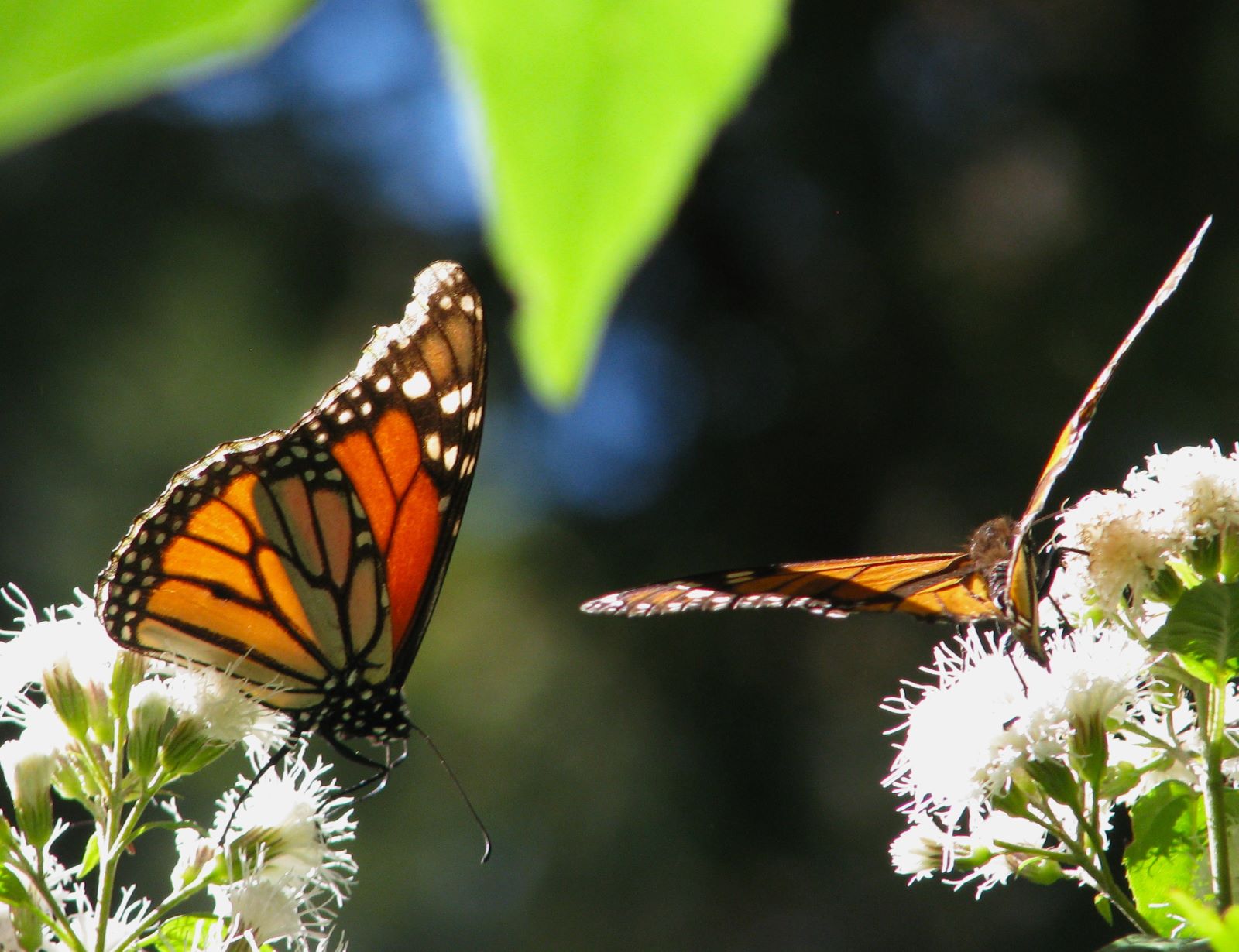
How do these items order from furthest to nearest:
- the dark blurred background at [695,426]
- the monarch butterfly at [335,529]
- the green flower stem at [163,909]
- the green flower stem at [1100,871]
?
the dark blurred background at [695,426] → the monarch butterfly at [335,529] → the green flower stem at [163,909] → the green flower stem at [1100,871]

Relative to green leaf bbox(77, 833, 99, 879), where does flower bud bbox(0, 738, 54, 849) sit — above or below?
above

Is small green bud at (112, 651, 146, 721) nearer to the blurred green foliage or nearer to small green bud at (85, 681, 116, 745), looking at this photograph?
small green bud at (85, 681, 116, 745)

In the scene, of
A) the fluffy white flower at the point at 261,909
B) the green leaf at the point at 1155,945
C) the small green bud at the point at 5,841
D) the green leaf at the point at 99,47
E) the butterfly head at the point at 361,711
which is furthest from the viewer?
the butterfly head at the point at 361,711

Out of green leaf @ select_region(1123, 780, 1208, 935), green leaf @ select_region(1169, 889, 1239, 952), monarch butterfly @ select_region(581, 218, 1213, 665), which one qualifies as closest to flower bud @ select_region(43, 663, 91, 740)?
monarch butterfly @ select_region(581, 218, 1213, 665)

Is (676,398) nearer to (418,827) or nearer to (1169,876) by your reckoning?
(418,827)

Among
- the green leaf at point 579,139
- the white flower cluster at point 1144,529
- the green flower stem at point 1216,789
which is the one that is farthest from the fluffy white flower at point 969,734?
the green leaf at point 579,139

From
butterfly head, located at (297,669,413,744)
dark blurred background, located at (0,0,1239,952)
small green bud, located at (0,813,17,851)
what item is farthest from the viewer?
dark blurred background, located at (0,0,1239,952)

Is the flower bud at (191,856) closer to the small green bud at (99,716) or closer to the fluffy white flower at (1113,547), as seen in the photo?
the small green bud at (99,716)

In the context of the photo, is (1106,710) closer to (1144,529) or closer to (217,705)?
(1144,529)
